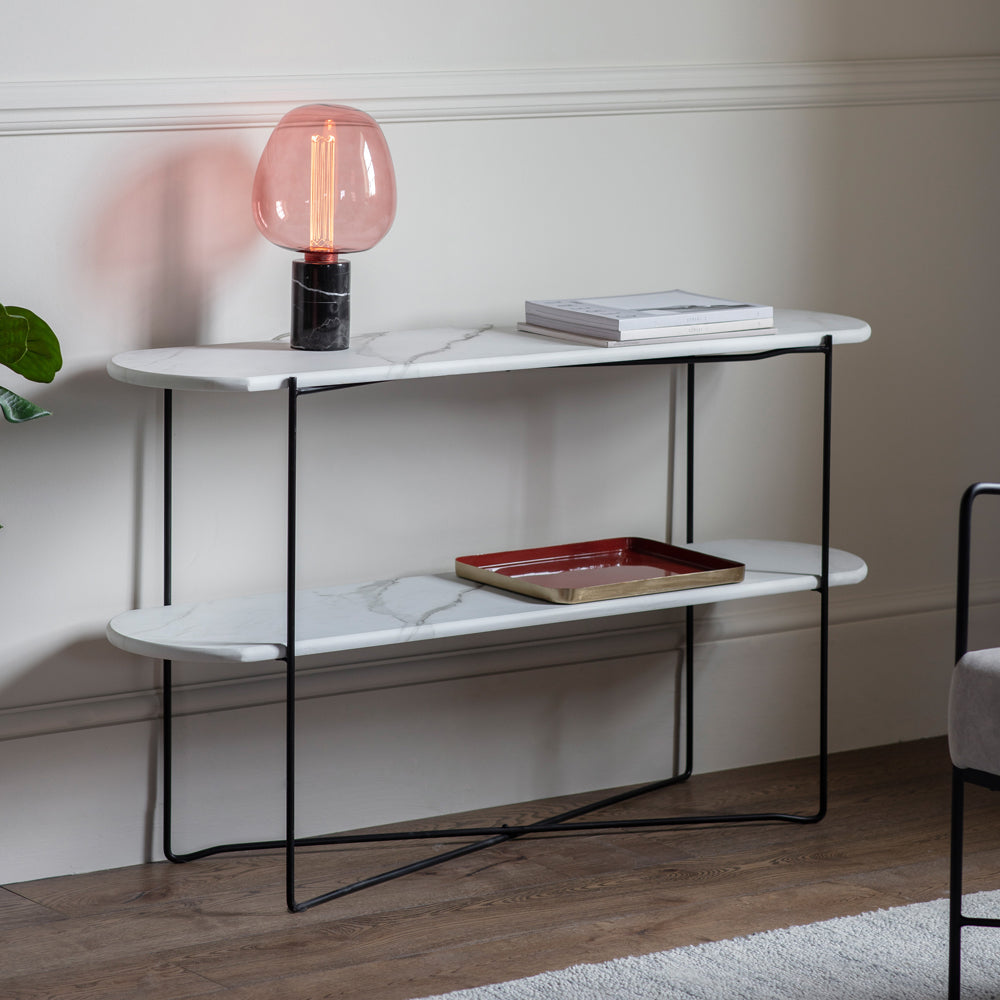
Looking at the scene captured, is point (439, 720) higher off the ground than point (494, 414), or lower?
lower

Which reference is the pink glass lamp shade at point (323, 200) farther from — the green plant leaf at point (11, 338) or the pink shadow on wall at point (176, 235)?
the green plant leaf at point (11, 338)

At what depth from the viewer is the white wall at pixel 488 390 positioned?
2.36m

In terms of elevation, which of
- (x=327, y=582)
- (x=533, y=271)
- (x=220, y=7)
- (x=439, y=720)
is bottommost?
(x=439, y=720)

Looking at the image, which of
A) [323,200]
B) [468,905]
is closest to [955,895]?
[468,905]

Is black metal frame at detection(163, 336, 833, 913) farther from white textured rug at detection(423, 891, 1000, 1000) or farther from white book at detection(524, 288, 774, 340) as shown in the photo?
white textured rug at detection(423, 891, 1000, 1000)

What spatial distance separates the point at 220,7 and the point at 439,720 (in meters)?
1.19

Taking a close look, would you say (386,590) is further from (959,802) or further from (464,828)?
(959,802)

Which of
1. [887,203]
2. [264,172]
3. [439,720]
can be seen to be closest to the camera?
[264,172]

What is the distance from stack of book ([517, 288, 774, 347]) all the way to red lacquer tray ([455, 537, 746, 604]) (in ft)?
1.21

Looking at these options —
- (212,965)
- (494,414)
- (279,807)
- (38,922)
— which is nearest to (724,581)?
(494,414)

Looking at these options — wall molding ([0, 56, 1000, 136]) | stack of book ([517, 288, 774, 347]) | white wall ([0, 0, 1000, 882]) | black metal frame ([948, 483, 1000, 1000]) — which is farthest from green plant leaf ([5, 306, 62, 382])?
black metal frame ([948, 483, 1000, 1000])

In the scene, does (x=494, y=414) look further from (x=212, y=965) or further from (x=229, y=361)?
(x=212, y=965)

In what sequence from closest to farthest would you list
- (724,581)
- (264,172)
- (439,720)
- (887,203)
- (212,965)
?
(212,965) → (264,172) → (724,581) → (439,720) → (887,203)

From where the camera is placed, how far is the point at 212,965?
6.95 feet
